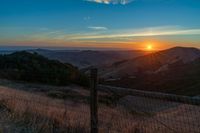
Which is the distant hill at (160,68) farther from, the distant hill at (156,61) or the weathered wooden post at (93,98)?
the weathered wooden post at (93,98)

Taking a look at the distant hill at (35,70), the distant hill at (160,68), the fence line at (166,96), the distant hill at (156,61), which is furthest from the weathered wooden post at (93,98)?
the distant hill at (156,61)

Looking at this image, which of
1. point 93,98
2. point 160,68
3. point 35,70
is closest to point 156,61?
point 160,68

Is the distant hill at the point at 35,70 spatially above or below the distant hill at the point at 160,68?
above

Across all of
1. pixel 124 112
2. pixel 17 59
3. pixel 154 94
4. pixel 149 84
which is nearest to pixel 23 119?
pixel 154 94

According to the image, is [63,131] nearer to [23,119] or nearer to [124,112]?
[23,119]

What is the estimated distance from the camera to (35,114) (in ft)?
23.1

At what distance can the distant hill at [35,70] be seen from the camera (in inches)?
1248

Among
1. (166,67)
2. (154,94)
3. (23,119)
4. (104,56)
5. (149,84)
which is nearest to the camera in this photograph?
(154,94)

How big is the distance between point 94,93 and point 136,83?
50.0 m

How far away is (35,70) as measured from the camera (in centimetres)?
3825

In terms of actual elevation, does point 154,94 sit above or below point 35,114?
above

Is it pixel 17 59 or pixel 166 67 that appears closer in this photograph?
pixel 17 59

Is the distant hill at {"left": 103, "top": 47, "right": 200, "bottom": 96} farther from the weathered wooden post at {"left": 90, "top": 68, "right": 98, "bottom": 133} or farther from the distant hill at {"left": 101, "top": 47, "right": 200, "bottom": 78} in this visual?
the weathered wooden post at {"left": 90, "top": 68, "right": 98, "bottom": 133}

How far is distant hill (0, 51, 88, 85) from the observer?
3170 cm
